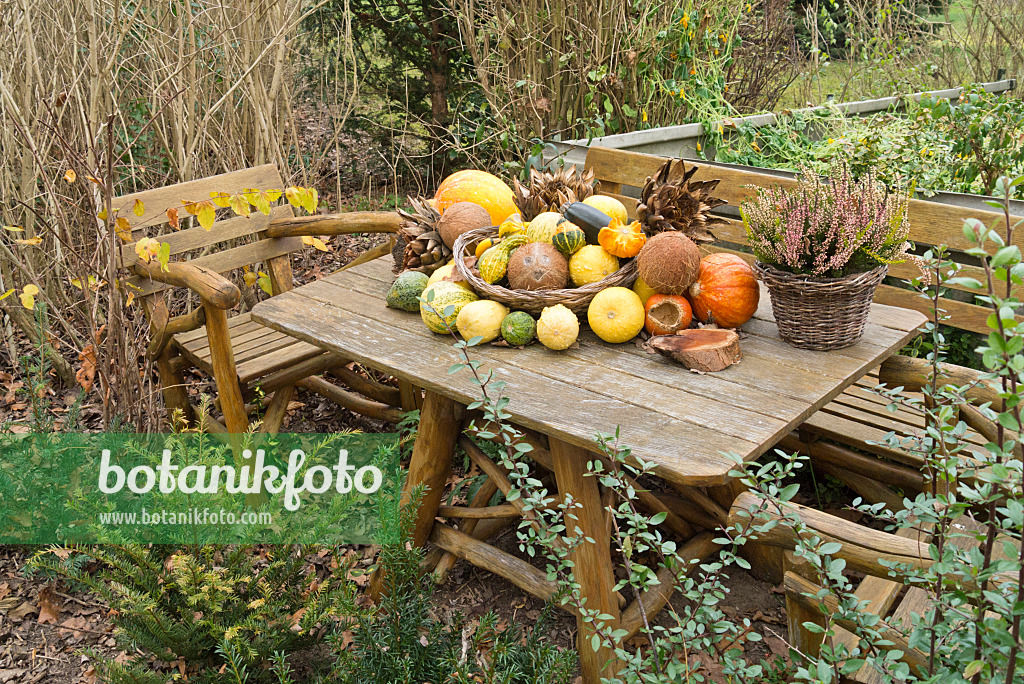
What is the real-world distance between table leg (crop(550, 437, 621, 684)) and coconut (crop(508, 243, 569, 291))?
415 millimetres

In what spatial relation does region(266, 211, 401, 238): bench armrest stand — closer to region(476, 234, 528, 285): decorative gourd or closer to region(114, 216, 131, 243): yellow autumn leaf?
region(114, 216, 131, 243): yellow autumn leaf

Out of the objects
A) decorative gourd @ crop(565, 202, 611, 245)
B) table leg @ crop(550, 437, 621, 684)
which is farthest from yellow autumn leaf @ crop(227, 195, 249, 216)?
table leg @ crop(550, 437, 621, 684)

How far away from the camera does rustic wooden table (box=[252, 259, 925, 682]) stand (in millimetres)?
1611

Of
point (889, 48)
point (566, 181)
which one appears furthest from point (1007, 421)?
point (889, 48)

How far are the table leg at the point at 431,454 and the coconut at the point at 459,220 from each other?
0.48m

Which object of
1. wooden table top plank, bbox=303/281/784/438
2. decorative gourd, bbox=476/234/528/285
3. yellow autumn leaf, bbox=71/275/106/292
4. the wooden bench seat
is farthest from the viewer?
the wooden bench seat

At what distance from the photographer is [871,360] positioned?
6.09 ft

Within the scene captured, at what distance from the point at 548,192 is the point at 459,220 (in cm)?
28

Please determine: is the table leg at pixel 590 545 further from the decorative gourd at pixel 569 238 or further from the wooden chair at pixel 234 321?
the wooden chair at pixel 234 321

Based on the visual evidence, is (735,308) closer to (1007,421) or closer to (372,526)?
(1007,421)

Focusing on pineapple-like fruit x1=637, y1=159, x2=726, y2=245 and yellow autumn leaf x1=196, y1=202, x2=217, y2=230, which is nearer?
pineapple-like fruit x1=637, y1=159, x2=726, y2=245

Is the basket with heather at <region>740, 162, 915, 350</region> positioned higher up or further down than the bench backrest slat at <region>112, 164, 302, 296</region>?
higher up

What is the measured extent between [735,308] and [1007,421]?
3.14 feet

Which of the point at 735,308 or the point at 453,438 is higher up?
the point at 735,308
